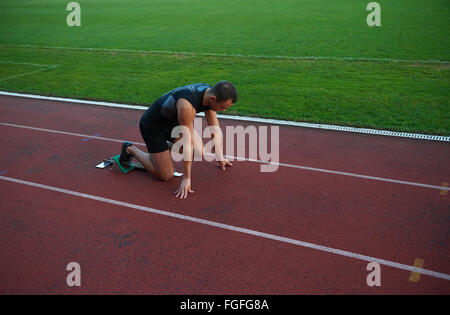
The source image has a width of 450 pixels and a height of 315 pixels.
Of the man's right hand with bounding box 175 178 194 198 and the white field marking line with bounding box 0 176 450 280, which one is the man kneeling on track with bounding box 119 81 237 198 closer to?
the man's right hand with bounding box 175 178 194 198

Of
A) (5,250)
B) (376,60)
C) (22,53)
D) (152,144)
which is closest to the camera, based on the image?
(5,250)

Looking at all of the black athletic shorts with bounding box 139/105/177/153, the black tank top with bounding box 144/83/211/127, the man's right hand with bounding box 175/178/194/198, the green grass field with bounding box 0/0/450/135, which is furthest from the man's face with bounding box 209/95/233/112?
the green grass field with bounding box 0/0/450/135

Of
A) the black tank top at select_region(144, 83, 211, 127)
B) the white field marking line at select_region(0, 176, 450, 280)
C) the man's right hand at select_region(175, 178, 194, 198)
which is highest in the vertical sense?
the black tank top at select_region(144, 83, 211, 127)

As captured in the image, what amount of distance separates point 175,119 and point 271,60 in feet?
27.7

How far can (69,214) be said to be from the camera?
16.6ft

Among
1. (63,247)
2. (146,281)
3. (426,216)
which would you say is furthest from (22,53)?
(426,216)

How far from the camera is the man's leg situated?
5.71 metres

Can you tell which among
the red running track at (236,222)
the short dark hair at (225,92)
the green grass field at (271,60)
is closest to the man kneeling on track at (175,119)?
the short dark hair at (225,92)

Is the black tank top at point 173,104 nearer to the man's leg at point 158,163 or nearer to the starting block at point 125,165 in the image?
the man's leg at point 158,163

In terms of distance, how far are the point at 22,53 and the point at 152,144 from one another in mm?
13574

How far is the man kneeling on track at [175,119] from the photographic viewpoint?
4.91 meters

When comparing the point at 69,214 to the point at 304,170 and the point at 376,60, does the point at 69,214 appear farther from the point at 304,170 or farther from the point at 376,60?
the point at 376,60

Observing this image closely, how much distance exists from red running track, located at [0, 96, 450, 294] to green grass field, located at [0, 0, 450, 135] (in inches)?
73.7

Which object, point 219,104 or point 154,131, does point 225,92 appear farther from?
point 154,131
